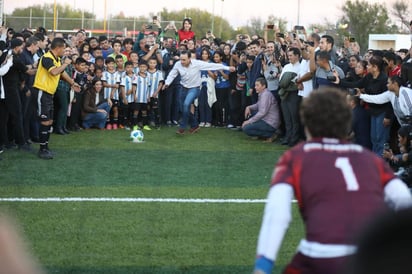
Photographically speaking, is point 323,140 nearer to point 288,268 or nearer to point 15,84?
point 288,268

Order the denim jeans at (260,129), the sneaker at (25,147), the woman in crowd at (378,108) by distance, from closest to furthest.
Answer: the woman in crowd at (378,108), the sneaker at (25,147), the denim jeans at (260,129)

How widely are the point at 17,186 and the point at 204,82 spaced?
9.40 meters

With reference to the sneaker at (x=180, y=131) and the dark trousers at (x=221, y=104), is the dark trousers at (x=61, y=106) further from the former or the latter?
the dark trousers at (x=221, y=104)

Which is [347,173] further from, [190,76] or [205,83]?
[205,83]

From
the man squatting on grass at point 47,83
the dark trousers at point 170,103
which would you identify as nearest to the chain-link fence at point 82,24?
the dark trousers at point 170,103

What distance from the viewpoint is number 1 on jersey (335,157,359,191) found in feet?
11.7

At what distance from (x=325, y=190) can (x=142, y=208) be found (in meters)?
5.70

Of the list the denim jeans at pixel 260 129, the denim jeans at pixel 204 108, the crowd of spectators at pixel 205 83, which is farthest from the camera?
the denim jeans at pixel 204 108

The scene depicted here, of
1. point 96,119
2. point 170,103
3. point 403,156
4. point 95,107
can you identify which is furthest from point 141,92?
point 403,156

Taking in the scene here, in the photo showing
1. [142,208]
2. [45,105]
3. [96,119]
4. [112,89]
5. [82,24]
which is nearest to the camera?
[142,208]

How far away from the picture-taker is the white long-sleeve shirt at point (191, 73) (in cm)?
1755

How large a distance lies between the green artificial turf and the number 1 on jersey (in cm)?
306

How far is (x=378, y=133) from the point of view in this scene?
1241 cm

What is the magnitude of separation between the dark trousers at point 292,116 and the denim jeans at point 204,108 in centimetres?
373
